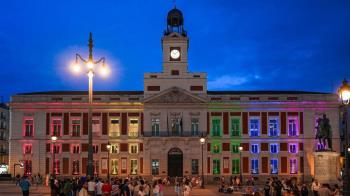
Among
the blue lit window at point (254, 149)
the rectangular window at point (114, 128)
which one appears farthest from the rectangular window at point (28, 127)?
the blue lit window at point (254, 149)

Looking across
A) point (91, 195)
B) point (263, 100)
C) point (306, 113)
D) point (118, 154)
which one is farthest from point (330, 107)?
point (91, 195)

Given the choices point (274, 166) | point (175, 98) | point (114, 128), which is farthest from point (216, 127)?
point (114, 128)

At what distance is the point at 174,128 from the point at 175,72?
8.16m

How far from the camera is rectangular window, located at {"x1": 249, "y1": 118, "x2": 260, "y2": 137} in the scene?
3425 inches

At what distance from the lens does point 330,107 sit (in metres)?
86.4

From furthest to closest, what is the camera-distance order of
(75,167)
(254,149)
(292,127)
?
(292,127)
(254,149)
(75,167)

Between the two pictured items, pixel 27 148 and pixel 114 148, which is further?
pixel 27 148

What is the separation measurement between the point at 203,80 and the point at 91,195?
59.4 metres

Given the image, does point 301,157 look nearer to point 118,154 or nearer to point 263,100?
point 263,100

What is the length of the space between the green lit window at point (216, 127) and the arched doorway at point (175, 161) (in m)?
5.73

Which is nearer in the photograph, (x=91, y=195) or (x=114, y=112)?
(x=91, y=195)

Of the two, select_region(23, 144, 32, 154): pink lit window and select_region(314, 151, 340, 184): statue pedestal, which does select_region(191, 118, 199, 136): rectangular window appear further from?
select_region(314, 151, 340, 184): statue pedestal

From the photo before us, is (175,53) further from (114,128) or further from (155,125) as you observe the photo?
(114,128)

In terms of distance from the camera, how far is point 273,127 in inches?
3428
